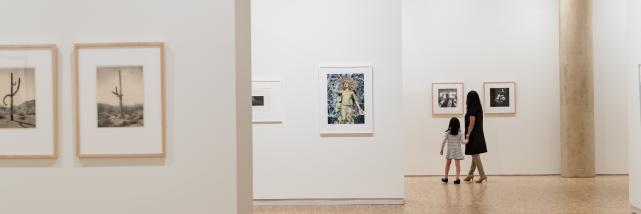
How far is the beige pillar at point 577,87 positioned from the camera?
19406mm

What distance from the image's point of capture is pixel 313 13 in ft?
45.9

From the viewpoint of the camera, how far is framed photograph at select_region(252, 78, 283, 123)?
14117mm

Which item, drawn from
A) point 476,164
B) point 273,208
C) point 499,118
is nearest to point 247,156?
point 273,208

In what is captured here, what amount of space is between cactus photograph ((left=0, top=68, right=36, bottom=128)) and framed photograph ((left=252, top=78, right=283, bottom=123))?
8.05 metres

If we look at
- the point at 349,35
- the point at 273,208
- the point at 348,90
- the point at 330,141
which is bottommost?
the point at 273,208

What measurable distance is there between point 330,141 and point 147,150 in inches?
319

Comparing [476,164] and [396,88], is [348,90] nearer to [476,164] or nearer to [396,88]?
[396,88]

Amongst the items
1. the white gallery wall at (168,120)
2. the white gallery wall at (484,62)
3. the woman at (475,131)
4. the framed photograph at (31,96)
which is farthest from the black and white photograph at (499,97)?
the framed photograph at (31,96)

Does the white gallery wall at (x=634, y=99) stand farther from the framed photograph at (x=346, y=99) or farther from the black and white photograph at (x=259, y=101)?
the black and white photograph at (x=259, y=101)

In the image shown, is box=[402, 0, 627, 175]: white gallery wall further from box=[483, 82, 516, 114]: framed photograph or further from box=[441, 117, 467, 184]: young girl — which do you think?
box=[441, 117, 467, 184]: young girl

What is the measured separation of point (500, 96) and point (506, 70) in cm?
82

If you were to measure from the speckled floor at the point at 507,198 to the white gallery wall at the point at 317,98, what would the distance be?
0.60 metres

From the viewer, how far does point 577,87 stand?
64.0ft

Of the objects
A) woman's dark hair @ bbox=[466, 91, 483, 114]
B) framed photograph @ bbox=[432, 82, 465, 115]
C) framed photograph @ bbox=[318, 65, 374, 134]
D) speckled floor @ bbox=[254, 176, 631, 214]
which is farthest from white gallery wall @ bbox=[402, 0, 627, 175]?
framed photograph @ bbox=[318, 65, 374, 134]
